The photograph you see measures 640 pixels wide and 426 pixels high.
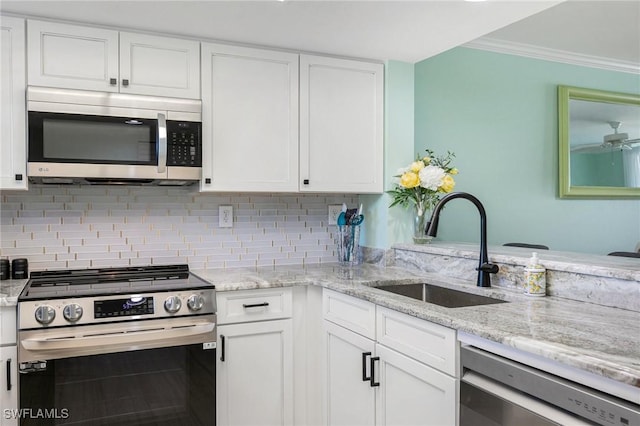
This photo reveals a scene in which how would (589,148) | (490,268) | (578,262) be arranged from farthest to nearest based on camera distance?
(589,148) < (490,268) < (578,262)

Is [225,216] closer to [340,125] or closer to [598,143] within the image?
[340,125]

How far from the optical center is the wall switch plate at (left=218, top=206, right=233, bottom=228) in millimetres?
2928

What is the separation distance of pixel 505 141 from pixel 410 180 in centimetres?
Answer: 122

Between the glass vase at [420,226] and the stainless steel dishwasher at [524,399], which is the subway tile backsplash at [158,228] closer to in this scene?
the glass vase at [420,226]

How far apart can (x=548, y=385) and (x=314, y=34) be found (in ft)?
6.33

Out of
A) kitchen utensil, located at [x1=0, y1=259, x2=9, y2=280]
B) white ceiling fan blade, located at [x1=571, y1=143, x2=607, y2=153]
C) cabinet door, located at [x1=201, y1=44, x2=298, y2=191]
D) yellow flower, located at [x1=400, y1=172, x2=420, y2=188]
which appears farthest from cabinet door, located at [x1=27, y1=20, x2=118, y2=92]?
white ceiling fan blade, located at [x1=571, y1=143, x2=607, y2=153]

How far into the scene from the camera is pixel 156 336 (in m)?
2.16

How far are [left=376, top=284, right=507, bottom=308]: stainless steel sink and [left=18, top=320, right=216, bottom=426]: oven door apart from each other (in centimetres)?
91

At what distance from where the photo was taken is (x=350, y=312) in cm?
227

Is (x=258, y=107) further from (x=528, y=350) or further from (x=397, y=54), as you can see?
(x=528, y=350)

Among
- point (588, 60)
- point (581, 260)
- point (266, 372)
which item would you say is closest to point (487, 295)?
point (581, 260)

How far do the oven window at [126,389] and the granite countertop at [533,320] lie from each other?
39 cm

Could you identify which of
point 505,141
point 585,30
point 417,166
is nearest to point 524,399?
point 417,166

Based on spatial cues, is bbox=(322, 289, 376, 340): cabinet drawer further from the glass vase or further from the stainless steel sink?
the glass vase
